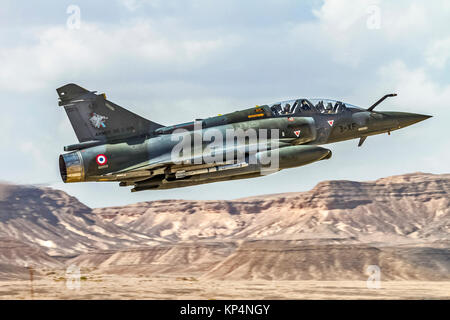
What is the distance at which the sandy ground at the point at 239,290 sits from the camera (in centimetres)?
7306

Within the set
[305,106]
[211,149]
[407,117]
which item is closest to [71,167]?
[211,149]

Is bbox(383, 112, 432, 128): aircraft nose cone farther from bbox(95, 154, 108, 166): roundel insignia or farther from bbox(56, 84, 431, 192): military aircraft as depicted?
bbox(95, 154, 108, 166): roundel insignia

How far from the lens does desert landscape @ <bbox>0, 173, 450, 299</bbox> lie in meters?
85.1

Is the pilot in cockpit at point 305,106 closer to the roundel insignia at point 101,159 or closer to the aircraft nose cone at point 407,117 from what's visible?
the aircraft nose cone at point 407,117

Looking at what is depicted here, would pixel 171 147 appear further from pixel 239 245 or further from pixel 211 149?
pixel 239 245

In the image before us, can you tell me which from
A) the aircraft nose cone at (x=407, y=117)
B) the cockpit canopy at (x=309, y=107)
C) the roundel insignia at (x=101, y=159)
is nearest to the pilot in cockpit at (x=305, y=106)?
the cockpit canopy at (x=309, y=107)

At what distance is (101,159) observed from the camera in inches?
1177

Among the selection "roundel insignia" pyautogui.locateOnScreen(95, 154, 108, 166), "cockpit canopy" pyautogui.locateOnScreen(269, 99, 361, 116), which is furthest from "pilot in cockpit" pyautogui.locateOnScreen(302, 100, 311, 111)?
"roundel insignia" pyautogui.locateOnScreen(95, 154, 108, 166)

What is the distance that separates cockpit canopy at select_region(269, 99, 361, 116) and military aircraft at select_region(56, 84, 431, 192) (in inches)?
15.4

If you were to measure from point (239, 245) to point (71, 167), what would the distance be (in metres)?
101

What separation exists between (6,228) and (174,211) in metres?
43.3

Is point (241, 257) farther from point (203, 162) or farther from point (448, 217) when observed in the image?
point (203, 162)

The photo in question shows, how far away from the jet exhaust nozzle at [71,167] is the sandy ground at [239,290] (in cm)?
4236

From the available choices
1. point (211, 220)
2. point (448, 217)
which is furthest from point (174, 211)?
point (448, 217)
